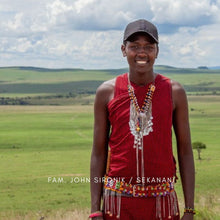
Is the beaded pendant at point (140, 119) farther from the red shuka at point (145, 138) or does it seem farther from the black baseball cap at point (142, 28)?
the black baseball cap at point (142, 28)

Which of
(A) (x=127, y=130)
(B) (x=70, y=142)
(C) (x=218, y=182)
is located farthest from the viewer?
(B) (x=70, y=142)

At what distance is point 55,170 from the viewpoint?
4003cm

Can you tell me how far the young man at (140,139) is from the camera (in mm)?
3391

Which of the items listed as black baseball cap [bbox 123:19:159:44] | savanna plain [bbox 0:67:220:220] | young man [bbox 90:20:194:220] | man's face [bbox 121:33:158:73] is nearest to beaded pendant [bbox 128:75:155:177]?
young man [bbox 90:20:194:220]

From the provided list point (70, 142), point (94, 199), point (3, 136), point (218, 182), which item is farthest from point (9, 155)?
point (94, 199)

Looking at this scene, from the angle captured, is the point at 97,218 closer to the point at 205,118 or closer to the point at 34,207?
the point at 34,207

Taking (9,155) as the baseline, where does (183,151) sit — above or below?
below

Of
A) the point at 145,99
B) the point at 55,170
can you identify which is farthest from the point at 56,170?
the point at 145,99

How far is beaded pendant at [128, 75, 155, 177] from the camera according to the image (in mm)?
3369

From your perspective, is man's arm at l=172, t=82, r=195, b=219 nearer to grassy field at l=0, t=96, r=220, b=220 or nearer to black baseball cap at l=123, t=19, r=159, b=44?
black baseball cap at l=123, t=19, r=159, b=44

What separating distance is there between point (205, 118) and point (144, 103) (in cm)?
9447

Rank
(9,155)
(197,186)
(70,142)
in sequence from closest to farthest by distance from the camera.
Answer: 1. (197,186)
2. (9,155)
3. (70,142)

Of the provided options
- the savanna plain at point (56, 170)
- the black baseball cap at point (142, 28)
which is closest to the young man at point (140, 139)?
the black baseball cap at point (142, 28)

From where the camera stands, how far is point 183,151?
11.9ft
